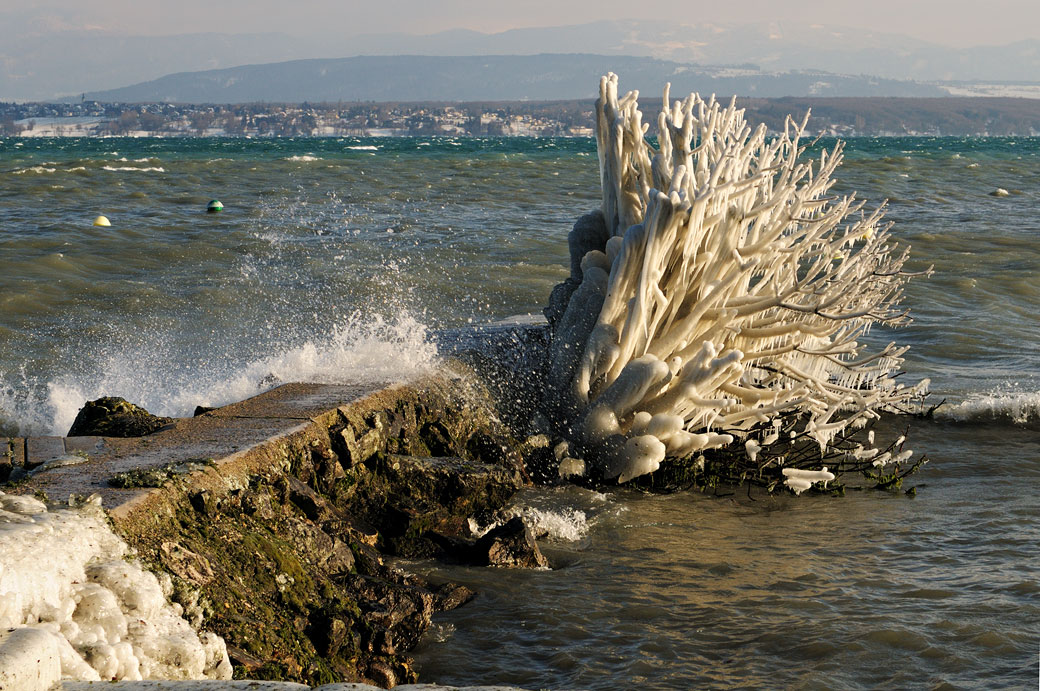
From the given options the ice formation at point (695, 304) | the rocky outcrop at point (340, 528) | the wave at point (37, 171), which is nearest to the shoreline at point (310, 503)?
the rocky outcrop at point (340, 528)

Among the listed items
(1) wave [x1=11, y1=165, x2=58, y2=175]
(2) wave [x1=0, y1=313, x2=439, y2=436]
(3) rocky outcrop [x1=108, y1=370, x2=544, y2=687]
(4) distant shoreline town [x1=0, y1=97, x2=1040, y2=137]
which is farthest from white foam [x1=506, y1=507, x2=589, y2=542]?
(4) distant shoreline town [x1=0, y1=97, x2=1040, y2=137]

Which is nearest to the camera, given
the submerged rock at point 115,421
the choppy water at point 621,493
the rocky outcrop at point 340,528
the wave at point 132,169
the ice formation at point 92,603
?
the ice formation at point 92,603

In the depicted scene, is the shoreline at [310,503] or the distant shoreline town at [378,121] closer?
the shoreline at [310,503]

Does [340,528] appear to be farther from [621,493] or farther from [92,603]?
[621,493]

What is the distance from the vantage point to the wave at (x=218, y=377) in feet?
20.5

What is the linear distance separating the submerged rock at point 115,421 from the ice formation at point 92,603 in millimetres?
1475

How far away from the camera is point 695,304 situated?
5.68 m

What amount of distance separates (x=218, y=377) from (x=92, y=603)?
450 cm

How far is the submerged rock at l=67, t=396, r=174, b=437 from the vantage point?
4.99 meters

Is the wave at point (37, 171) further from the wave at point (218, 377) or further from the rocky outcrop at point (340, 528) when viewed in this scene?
the rocky outcrop at point (340, 528)

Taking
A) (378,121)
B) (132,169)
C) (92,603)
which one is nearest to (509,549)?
(92,603)

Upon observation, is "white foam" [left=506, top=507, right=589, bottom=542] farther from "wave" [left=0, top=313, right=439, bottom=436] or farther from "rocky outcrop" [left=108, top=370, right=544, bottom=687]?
"wave" [left=0, top=313, right=439, bottom=436]

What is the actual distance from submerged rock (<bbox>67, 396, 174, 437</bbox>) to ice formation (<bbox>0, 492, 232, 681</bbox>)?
4.84 ft

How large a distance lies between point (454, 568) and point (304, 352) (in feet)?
7.11
